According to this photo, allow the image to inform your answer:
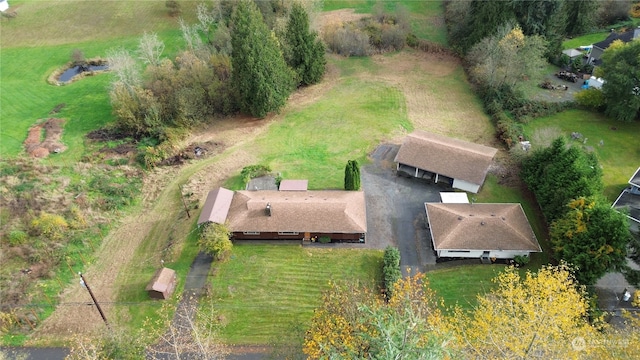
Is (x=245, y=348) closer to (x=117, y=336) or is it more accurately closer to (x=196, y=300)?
(x=196, y=300)

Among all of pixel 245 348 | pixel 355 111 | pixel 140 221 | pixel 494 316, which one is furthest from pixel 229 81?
pixel 494 316

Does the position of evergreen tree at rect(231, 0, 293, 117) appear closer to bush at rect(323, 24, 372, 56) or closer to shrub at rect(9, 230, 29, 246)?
bush at rect(323, 24, 372, 56)

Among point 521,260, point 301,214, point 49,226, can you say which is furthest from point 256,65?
point 521,260

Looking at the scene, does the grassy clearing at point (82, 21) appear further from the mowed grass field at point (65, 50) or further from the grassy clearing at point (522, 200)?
the grassy clearing at point (522, 200)

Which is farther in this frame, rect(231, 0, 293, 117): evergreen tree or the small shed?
rect(231, 0, 293, 117): evergreen tree

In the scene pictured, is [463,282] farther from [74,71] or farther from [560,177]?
[74,71]

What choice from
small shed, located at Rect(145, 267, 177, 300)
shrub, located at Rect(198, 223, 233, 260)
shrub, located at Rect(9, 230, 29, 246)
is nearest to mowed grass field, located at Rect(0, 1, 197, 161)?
shrub, located at Rect(9, 230, 29, 246)
